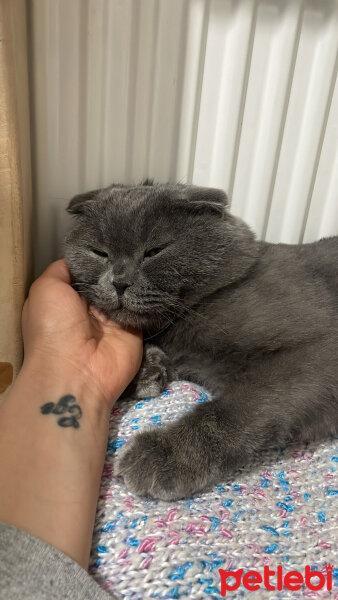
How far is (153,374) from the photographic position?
1.03m

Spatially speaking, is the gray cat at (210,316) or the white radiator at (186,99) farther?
the white radiator at (186,99)

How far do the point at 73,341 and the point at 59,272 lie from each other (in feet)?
0.58

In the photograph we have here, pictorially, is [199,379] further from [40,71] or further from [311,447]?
[40,71]

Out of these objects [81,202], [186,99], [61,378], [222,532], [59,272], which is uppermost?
[186,99]

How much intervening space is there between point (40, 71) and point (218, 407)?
837 millimetres

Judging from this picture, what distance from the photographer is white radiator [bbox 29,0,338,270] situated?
3.61ft

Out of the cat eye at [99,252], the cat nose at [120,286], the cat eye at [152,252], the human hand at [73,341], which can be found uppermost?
the cat eye at [152,252]

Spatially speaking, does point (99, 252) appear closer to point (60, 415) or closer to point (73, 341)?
point (73, 341)

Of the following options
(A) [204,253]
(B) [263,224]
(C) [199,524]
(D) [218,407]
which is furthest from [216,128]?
(C) [199,524]

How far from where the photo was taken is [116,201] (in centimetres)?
100

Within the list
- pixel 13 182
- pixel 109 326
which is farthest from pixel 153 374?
pixel 13 182

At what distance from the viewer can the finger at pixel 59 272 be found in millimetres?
1040

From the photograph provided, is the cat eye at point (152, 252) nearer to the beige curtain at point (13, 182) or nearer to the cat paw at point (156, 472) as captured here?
the beige curtain at point (13, 182)

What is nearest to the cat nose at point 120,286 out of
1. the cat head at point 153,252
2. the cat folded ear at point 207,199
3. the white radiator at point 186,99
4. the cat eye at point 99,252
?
the cat head at point 153,252
